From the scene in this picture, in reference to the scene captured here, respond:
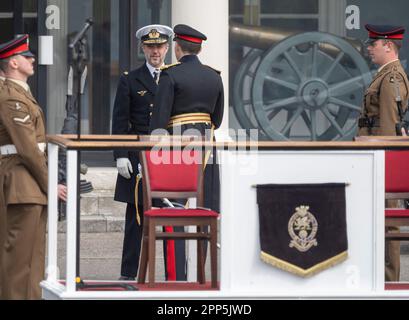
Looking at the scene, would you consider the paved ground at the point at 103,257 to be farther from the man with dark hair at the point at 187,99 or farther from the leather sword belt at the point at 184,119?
the leather sword belt at the point at 184,119

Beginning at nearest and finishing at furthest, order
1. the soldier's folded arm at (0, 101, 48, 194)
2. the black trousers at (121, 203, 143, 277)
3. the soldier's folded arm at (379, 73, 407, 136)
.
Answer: the soldier's folded arm at (0, 101, 48, 194), the black trousers at (121, 203, 143, 277), the soldier's folded arm at (379, 73, 407, 136)

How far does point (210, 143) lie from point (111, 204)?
5582 mm

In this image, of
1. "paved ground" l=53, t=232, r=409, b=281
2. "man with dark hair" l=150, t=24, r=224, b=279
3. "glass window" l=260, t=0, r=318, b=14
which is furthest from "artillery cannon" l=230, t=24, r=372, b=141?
"man with dark hair" l=150, t=24, r=224, b=279

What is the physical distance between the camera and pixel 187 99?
389 inches

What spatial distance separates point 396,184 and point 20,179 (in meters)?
2.15

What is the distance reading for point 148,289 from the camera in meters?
8.59

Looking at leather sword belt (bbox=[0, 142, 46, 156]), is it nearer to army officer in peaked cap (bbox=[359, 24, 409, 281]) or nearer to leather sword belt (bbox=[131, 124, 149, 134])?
leather sword belt (bbox=[131, 124, 149, 134])

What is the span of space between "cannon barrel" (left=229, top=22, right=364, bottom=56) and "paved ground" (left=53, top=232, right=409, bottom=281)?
2.55m

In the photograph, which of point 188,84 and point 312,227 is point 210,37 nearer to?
point 188,84

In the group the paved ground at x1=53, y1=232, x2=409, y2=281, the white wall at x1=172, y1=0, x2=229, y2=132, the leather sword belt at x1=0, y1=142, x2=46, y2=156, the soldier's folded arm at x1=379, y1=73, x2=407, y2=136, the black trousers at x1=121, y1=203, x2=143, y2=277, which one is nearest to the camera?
→ the leather sword belt at x1=0, y1=142, x2=46, y2=156

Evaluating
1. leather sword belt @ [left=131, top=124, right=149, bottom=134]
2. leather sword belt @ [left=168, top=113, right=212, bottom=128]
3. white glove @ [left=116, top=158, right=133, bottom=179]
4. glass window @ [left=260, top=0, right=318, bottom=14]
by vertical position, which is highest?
glass window @ [left=260, top=0, right=318, bottom=14]

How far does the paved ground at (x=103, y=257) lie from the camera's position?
11109mm

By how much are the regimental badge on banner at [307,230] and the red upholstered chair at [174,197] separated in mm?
542

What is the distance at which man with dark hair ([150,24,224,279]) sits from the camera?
9.80 metres
